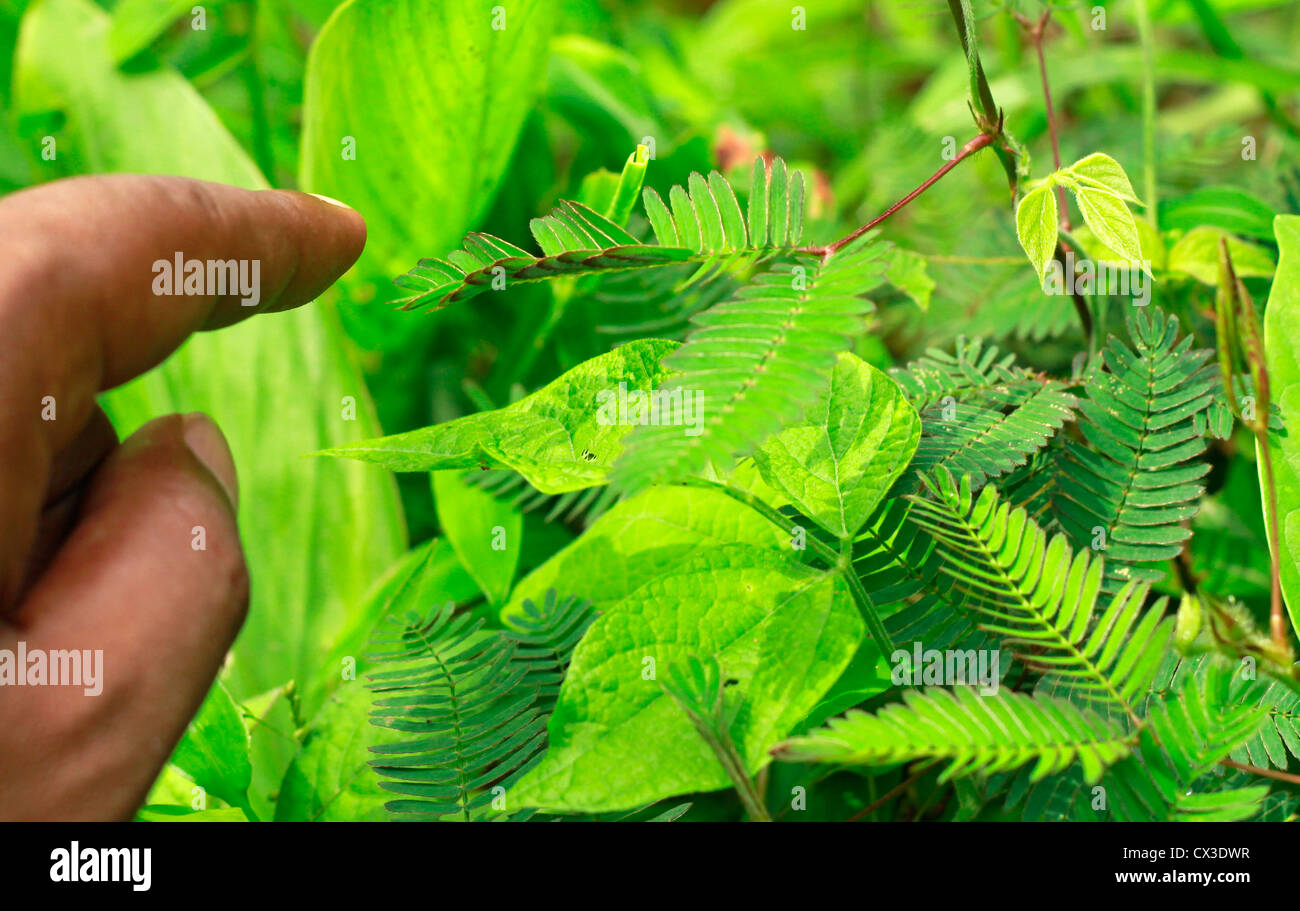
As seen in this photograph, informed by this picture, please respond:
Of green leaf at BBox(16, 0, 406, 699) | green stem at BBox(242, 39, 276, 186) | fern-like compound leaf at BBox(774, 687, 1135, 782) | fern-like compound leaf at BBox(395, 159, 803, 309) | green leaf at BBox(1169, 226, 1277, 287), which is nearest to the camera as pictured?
fern-like compound leaf at BBox(774, 687, 1135, 782)

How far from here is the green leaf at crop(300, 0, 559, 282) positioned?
63 centimetres

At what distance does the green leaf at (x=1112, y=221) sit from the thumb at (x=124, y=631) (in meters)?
0.40

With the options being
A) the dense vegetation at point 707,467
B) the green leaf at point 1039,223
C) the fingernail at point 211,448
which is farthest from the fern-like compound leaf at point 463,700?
the green leaf at point 1039,223

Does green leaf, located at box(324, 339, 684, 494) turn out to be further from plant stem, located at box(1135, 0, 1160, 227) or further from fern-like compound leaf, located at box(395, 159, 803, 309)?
plant stem, located at box(1135, 0, 1160, 227)

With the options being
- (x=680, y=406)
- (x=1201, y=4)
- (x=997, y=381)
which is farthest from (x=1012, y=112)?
(x=680, y=406)

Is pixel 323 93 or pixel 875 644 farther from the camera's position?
pixel 323 93

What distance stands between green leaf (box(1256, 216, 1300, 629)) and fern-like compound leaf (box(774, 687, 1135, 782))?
148 millimetres

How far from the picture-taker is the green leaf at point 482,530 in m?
0.56

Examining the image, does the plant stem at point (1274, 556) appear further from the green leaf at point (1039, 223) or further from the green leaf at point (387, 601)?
the green leaf at point (387, 601)

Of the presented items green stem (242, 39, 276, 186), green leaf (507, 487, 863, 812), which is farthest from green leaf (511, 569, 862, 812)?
green stem (242, 39, 276, 186)

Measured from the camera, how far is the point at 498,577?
1.84 ft

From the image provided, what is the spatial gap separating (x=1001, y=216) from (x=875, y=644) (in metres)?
0.46

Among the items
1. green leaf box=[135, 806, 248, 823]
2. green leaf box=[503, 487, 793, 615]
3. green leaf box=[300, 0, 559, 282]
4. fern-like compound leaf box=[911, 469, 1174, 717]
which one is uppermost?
green leaf box=[300, 0, 559, 282]
